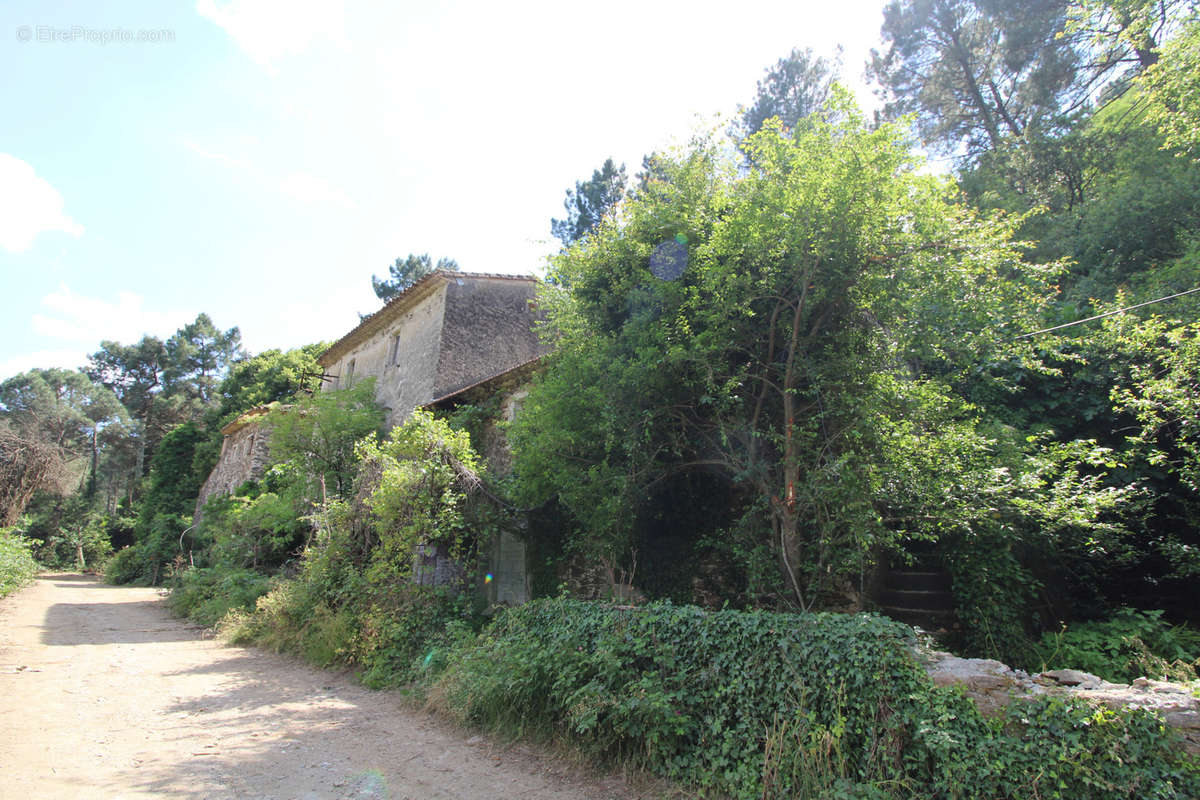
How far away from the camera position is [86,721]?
19.0 ft

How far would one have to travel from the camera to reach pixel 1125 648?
20.9 ft

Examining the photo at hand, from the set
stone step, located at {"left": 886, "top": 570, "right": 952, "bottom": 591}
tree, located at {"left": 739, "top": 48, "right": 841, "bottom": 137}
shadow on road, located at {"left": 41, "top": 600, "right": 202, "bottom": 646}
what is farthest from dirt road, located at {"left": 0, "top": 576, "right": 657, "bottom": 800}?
tree, located at {"left": 739, "top": 48, "right": 841, "bottom": 137}

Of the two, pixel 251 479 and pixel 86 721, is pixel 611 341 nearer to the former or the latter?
pixel 86 721

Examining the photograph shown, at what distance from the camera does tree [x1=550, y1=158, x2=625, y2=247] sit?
28000 mm

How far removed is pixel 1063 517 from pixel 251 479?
915 inches

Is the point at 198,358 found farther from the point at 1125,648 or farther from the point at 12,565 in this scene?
the point at 1125,648

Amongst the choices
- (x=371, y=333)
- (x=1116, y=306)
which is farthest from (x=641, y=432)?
(x=371, y=333)

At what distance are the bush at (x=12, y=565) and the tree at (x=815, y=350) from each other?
57.9 ft

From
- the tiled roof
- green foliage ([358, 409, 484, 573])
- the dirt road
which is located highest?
the tiled roof

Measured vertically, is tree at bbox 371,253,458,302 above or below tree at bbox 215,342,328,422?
above

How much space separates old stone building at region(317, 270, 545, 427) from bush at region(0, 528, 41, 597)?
34.2ft

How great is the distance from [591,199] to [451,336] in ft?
49.8

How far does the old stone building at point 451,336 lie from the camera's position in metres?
15.8

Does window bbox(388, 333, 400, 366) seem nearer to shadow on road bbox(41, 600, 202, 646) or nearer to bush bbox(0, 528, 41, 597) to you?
shadow on road bbox(41, 600, 202, 646)
